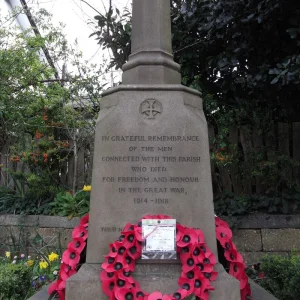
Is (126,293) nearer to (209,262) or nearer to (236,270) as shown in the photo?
(209,262)

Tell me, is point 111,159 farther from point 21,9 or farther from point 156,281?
point 21,9

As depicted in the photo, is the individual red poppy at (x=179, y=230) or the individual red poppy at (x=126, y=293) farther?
the individual red poppy at (x=179, y=230)

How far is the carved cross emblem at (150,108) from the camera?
124 inches

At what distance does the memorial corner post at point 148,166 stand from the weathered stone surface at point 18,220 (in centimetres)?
349

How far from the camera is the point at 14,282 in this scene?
3.62 meters

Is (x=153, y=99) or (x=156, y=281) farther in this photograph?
(x=153, y=99)

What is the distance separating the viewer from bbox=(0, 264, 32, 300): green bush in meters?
3.50

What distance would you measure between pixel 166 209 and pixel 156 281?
0.58 meters

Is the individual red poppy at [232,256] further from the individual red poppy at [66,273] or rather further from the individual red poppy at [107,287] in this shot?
the individual red poppy at [66,273]

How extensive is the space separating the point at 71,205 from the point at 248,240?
2.86 meters

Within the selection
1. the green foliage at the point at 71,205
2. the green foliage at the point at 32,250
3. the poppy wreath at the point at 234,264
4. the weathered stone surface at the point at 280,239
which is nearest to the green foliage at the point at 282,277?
the poppy wreath at the point at 234,264

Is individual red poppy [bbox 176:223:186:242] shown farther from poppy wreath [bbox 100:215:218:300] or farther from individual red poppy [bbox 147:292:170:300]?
individual red poppy [bbox 147:292:170:300]

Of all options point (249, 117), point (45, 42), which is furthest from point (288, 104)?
point (45, 42)

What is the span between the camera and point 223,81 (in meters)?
6.22
